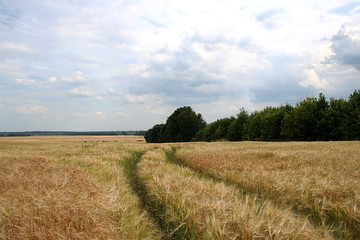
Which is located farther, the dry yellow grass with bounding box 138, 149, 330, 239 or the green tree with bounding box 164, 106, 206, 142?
the green tree with bounding box 164, 106, 206, 142

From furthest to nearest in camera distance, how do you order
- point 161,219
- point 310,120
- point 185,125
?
point 185,125
point 310,120
point 161,219

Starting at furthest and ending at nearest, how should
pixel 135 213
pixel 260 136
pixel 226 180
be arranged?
pixel 260 136
pixel 226 180
pixel 135 213

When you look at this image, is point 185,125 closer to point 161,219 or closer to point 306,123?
point 306,123

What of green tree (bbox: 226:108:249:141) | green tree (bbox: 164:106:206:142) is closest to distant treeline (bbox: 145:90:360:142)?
green tree (bbox: 226:108:249:141)

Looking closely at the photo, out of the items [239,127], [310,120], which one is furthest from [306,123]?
[239,127]

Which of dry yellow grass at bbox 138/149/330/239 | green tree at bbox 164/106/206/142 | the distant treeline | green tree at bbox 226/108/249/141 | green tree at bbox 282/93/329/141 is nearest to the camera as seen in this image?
dry yellow grass at bbox 138/149/330/239

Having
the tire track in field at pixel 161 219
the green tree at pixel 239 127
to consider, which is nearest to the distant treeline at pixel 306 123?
the green tree at pixel 239 127

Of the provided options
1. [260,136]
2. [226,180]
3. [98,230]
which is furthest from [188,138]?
[98,230]

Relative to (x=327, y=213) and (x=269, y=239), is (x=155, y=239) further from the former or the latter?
(x=327, y=213)

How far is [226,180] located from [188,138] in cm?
7215

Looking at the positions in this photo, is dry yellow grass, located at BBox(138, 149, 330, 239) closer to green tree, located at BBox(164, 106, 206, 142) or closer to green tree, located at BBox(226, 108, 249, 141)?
green tree, located at BBox(226, 108, 249, 141)

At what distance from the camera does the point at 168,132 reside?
87.8 meters

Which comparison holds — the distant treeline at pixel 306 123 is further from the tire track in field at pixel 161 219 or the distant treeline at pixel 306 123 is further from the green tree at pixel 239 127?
the tire track in field at pixel 161 219

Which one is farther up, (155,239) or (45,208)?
(45,208)
